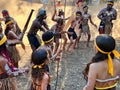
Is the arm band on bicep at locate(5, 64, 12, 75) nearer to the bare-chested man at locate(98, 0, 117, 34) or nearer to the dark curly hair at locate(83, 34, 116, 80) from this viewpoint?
the dark curly hair at locate(83, 34, 116, 80)

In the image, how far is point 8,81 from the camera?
4.80m

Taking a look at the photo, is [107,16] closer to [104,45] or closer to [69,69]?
[69,69]

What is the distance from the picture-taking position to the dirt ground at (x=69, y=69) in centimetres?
717

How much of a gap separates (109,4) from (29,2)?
5.16 metres

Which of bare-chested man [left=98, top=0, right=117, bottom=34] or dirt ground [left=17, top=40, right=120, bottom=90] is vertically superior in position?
bare-chested man [left=98, top=0, right=117, bottom=34]

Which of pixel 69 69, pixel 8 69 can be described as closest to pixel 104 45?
pixel 8 69

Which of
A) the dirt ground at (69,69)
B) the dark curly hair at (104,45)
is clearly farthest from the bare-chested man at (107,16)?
the dark curly hair at (104,45)

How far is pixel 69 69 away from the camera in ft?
27.5

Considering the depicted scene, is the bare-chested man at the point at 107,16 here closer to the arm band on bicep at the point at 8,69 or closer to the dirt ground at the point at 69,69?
the dirt ground at the point at 69,69

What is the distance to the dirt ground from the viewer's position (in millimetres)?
7168

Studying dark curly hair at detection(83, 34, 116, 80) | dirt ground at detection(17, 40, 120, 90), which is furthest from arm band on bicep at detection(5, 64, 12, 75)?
dirt ground at detection(17, 40, 120, 90)

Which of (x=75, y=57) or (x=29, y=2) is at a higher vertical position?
(x=29, y=2)

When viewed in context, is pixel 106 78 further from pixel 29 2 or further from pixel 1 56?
pixel 29 2

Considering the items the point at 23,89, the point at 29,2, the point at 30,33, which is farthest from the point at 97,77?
the point at 29,2
